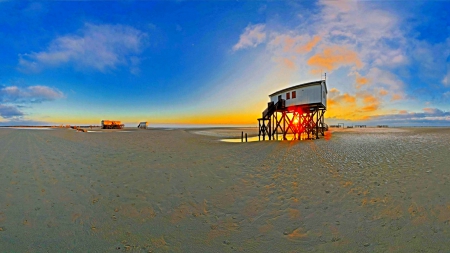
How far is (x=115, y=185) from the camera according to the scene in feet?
23.7

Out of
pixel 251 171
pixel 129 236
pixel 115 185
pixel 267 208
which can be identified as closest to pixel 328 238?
pixel 267 208

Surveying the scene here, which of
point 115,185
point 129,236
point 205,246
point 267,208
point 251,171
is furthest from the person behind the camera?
point 251,171

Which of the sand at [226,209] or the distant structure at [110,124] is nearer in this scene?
the sand at [226,209]

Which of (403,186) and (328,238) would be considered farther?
(403,186)

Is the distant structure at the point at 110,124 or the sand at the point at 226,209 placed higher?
the distant structure at the point at 110,124

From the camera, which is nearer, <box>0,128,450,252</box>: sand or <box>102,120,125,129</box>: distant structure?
<box>0,128,450,252</box>: sand

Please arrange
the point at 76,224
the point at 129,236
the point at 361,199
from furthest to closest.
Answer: the point at 361,199 < the point at 76,224 < the point at 129,236

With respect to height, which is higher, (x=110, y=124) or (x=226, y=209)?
(x=110, y=124)

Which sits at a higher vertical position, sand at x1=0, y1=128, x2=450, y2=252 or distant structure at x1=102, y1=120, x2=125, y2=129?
distant structure at x1=102, y1=120, x2=125, y2=129

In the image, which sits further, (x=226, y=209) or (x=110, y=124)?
(x=110, y=124)

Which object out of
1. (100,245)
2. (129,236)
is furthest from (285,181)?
(100,245)

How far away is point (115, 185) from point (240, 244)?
554 cm

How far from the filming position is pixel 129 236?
4105 mm

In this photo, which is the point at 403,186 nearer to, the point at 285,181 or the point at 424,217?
the point at 424,217
